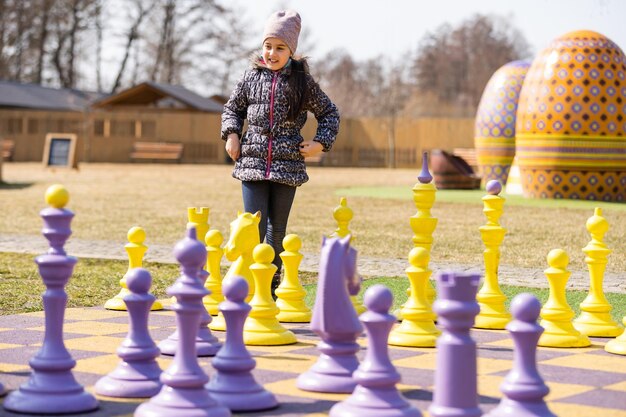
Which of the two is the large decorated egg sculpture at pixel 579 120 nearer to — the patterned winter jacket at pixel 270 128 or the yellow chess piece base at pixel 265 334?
the patterned winter jacket at pixel 270 128

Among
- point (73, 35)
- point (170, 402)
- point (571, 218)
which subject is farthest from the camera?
point (73, 35)

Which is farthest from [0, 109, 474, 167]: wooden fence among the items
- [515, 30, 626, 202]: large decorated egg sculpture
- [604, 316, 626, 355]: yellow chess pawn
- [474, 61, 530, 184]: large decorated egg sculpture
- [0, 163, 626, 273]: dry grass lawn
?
[604, 316, 626, 355]: yellow chess pawn

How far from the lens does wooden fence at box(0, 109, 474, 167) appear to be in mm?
41469

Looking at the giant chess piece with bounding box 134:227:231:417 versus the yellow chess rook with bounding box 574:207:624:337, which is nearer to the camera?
the giant chess piece with bounding box 134:227:231:417

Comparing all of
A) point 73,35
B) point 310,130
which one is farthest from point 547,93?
point 73,35

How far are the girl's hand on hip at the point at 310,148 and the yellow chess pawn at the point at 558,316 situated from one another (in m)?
1.46

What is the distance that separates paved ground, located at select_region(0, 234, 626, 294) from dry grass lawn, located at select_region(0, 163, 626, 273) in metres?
0.46

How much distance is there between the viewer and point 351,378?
4055mm

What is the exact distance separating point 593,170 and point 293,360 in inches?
568

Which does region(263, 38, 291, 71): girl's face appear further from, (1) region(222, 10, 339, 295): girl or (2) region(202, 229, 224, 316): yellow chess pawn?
(2) region(202, 229, 224, 316): yellow chess pawn

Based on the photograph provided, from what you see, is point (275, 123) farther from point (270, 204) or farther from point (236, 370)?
point (236, 370)

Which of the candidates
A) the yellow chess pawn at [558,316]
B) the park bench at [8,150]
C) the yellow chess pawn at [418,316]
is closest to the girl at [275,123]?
the yellow chess pawn at [418,316]

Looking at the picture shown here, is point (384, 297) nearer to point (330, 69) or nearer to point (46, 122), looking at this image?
point (46, 122)

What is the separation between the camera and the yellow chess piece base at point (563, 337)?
5262 millimetres
